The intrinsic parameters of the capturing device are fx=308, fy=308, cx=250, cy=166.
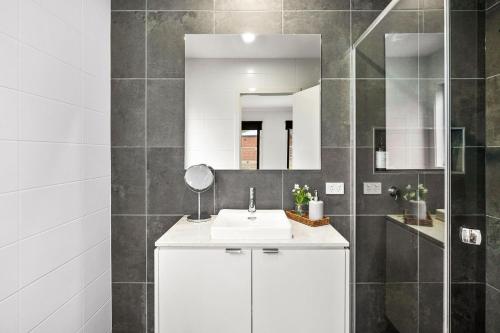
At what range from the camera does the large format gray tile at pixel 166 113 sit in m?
2.12

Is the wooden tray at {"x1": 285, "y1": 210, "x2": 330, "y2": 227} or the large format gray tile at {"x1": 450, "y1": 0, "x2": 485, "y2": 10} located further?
the wooden tray at {"x1": 285, "y1": 210, "x2": 330, "y2": 227}

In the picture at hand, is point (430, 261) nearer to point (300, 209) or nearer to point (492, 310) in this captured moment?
point (492, 310)

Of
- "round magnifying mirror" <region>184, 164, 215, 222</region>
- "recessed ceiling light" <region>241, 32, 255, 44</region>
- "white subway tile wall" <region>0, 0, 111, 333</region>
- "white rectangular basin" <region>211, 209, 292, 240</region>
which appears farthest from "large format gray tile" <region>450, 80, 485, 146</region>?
"white subway tile wall" <region>0, 0, 111, 333</region>

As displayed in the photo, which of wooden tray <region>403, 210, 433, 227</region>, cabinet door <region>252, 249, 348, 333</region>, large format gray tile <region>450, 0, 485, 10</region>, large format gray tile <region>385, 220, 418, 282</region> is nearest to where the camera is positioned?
large format gray tile <region>450, 0, 485, 10</region>

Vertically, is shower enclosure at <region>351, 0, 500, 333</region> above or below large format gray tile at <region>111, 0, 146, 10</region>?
below

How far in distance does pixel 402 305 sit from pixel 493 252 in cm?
48

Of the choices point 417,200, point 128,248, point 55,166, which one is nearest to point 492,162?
point 417,200

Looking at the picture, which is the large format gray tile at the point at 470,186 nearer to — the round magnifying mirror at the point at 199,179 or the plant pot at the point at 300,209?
the plant pot at the point at 300,209

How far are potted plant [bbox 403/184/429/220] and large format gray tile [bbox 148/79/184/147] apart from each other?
4.67 feet

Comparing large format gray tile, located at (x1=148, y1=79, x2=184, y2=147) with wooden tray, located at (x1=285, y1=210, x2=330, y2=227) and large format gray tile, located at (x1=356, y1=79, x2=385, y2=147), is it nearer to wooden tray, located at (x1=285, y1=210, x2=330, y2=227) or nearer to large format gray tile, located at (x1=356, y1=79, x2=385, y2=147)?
wooden tray, located at (x1=285, y1=210, x2=330, y2=227)

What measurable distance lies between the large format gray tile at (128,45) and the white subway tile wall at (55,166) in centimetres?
5

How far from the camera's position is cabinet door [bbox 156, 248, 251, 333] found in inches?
63.8

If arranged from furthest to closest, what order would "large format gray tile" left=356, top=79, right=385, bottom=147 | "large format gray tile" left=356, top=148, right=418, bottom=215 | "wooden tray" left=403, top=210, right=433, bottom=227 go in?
1. "large format gray tile" left=356, top=79, right=385, bottom=147
2. "large format gray tile" left=356, top=148, right=418, bottom=215
3. "wooden tray" left=403, top=210, right=433, bottom=227

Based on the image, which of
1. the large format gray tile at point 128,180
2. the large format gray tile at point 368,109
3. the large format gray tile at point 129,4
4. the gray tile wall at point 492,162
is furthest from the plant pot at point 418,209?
the large format gray tile at point 129,4
